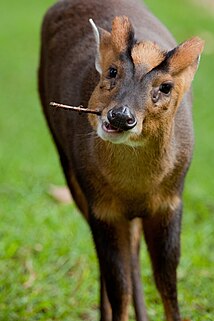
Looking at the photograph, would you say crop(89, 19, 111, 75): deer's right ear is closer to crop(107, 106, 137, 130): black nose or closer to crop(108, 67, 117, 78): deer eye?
crop(108, 67, 117, 78): deer eye

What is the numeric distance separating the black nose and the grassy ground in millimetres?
1915

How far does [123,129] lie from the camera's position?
13.0ft

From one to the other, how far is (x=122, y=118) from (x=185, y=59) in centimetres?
55

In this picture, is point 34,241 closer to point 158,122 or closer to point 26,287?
point 26,287

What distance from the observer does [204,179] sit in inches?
348

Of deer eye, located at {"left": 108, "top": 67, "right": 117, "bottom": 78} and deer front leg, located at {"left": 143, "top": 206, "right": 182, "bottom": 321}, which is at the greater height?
deer eye, located at {"left": 108, "top": 67, "right": 117, "bottom": 78}

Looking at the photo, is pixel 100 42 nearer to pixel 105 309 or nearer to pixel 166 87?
pixel 166 87

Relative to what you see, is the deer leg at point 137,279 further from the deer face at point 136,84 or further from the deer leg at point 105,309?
the deer face at point 136,84

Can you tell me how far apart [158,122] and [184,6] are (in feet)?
44.8

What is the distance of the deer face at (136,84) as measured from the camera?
403cm

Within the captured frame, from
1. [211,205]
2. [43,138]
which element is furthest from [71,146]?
[43,138]

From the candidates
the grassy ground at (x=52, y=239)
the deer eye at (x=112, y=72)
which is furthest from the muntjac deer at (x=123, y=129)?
the grassy ground at (x=52, y=239)

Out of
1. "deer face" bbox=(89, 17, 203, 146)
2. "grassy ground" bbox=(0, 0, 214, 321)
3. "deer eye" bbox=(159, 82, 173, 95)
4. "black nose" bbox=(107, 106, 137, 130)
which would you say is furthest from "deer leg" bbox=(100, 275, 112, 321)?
"black nose" bbox=(107, 106, 137, 130)

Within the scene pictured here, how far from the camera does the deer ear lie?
14.1 feet
